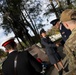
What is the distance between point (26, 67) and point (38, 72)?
0.23 m

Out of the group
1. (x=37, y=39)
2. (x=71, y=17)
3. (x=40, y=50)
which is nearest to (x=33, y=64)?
(x=71, y=17)

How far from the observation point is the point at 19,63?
534 centimetres

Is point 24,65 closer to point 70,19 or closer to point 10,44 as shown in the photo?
point 10,44

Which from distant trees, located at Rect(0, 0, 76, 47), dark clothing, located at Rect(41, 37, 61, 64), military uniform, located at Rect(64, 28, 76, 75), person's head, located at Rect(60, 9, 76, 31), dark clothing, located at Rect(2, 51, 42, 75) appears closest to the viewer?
military uniform, located at Rect(64, 28, 76, 75)

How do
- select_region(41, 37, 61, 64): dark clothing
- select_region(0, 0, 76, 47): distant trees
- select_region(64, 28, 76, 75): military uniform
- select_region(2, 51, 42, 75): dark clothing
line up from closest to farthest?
1. select_region(64, 28, 76, 75): military uniform
2. select_region(2, 51, 42, 75): dark clothing
3. select_region(41, 37, 61, 64): dark clothing
4. select_region(0, 0, 76, 47): distant trees

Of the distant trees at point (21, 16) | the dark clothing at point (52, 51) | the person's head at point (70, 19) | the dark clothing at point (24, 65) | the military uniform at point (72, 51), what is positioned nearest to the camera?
the military uniform at point (72, 51)

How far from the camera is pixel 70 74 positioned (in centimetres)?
274

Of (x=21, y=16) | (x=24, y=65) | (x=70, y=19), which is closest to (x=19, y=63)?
(x=24, y=65)

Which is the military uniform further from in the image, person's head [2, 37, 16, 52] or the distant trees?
the distant trees

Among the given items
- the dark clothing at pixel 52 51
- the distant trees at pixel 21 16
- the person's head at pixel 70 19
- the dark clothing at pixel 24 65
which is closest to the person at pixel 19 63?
the dark clothing at pixel 24 65

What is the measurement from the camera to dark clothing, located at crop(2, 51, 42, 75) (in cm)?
530

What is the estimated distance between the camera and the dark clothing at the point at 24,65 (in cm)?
530

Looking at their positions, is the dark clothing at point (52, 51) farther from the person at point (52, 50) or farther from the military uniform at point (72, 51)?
the military uniform at point (72, 51)

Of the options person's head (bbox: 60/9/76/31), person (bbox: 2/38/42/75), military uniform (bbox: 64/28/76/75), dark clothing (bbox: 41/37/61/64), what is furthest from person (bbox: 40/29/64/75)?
military uniform (bbox: 64/28/76/75)
